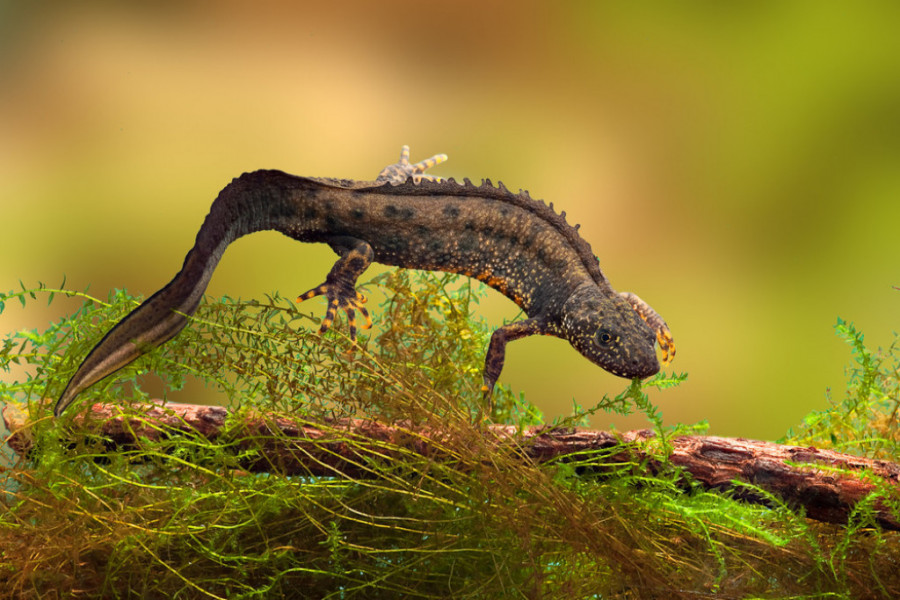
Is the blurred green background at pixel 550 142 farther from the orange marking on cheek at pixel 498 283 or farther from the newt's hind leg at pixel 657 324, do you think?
the orange marking on cheek at pixel 498 283

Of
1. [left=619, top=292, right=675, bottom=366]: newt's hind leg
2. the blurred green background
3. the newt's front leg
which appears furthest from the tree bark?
the blurred green background

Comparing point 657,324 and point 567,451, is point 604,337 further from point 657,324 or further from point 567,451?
point 567,451

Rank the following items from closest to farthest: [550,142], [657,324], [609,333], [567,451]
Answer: [567,451] < [609,333] < [657,324] < [550,142]

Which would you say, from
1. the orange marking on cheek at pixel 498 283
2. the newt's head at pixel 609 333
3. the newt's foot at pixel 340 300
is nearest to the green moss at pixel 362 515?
the newt's foot at pixel 340 300

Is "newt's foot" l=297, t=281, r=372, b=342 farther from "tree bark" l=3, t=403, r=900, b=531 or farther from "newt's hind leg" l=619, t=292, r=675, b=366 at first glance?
"newt's hind leg" l=619, t=292, r=675, b=366

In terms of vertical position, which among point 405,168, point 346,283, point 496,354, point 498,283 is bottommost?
point 496,354

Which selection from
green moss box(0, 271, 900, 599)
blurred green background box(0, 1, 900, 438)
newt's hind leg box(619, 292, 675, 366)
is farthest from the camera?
blurred green background box(0, 1, 900, 438)

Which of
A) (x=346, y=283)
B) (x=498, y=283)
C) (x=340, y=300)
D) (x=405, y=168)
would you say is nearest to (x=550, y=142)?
(x=405, y=168)
